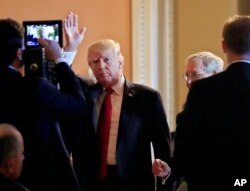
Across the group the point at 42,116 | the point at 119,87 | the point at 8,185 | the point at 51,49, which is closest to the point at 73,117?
the point at 42,116

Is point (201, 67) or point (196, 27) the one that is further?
point (196, 27)

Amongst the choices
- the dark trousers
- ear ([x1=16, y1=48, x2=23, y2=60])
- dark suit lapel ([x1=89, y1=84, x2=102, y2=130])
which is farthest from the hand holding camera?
the dark trousers

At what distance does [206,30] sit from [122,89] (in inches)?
50.1

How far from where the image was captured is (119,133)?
2662mm

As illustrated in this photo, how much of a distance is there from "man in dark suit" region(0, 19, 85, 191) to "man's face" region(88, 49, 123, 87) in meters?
0.47

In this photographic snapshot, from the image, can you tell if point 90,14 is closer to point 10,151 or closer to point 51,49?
point 51,49

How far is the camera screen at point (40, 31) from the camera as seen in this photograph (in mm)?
2479

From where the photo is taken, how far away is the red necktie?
2648 millimetres

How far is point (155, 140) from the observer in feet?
8.99

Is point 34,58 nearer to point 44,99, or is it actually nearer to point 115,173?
point 44,99

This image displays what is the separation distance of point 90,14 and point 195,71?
1328 mm

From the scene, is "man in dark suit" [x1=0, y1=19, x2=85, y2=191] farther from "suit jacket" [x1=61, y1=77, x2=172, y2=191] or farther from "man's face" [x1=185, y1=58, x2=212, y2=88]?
"man's face" [x1=185, y1=58, x2=212, y2=88]

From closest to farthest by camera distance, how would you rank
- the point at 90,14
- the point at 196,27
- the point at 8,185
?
the point at 8,185
the point at 196,27
the point at 90,14

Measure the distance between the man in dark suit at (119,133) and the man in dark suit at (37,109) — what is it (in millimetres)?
422
